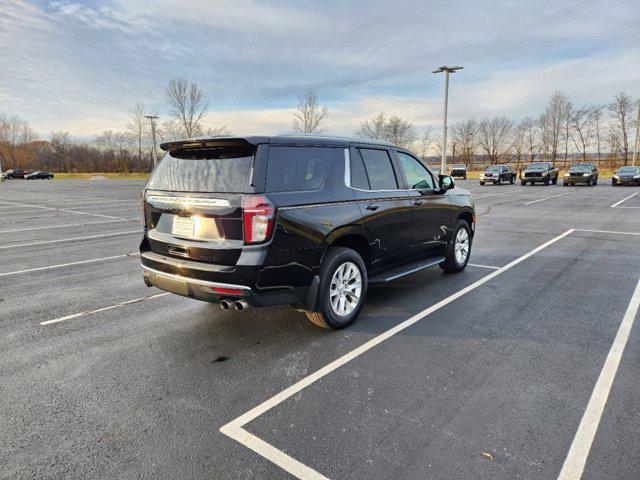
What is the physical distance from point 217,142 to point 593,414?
3.57 meters

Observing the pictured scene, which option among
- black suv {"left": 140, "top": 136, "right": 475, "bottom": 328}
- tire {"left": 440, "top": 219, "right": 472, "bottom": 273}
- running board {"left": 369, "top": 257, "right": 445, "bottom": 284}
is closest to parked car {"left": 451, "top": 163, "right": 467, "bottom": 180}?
tire {"left": 440, "top": 219, "right": 472, "bottom": 273}

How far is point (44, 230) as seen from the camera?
11352mm

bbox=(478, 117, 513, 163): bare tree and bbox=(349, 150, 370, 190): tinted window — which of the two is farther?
bbox=(478, 117, 513, 163): bare tree

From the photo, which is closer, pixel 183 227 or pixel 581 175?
pixel 183 227

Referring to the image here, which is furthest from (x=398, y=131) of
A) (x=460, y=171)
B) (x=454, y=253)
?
(x=454, y=253)

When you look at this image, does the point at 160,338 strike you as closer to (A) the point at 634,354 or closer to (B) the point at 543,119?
(A) the point at 634,354

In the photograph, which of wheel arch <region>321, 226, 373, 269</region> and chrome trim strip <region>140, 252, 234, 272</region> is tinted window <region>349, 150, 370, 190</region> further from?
chrome trim strip <region>140, 252, 234, 272</region>

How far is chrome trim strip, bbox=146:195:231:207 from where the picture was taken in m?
3.53

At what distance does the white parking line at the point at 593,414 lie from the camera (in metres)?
2.34

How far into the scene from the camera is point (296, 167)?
12.8ft

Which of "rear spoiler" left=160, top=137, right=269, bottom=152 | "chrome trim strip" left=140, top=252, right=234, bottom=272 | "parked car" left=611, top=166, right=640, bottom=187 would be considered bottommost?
"chrome trim strip" left=140, top=252, right=234, bottom=272

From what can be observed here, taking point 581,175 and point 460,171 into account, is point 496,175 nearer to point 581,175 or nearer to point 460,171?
point 581,175

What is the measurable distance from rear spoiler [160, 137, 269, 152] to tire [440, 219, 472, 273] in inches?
144

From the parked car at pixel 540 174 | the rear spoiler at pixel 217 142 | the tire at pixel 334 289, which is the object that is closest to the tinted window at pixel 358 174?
the tire at pixel 334 289
